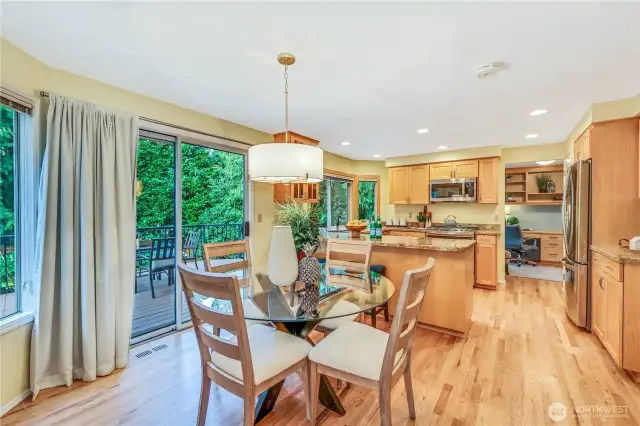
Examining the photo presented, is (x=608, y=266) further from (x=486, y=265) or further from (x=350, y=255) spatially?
(x=486, y=265)

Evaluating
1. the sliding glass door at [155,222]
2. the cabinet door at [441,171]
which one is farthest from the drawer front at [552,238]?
the sliding glass door at [155,222]

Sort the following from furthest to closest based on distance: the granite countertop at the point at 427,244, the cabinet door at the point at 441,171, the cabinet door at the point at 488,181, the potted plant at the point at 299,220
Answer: the cabinet door at the point at 441,171 → the cabinet door at the point at 488,181 → the potted plant at the point at 299,220 → the granite countertop at the point at 427,244

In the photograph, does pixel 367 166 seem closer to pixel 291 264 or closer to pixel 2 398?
pixel 291 264

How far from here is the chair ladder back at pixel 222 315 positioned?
139 centimetres

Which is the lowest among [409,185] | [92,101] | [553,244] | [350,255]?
[553,244]

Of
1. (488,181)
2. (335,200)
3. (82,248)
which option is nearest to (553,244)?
(488,181)

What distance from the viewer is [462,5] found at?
59.7 inches

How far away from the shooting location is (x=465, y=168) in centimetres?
527

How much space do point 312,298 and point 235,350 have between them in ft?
2.05

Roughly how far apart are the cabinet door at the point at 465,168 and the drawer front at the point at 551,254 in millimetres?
3216

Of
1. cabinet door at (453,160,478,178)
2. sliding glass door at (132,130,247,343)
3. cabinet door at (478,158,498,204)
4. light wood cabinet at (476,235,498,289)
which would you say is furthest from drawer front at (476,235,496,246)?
sliding glass door at (132,130,247,343)

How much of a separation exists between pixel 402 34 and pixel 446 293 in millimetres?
2414

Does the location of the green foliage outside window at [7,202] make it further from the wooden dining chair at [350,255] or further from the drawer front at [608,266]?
the drawer front at [608,266]

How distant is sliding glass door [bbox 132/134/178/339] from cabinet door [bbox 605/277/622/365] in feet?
12.7
